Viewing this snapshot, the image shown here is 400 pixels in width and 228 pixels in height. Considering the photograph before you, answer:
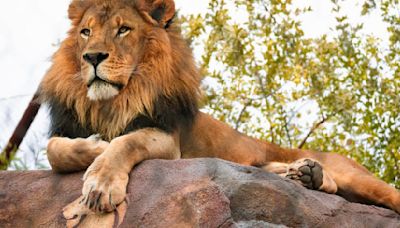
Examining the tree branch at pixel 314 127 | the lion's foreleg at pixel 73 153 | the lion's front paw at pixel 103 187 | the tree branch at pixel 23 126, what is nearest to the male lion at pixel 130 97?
the lion's foreleg at pixel 73 153

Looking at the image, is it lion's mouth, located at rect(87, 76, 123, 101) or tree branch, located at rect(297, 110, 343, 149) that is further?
tree branch, located at rect(297, 110, 343, 149)

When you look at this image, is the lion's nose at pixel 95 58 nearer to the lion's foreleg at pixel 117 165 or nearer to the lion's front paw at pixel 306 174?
the lion's foreleg at pixel 117 165

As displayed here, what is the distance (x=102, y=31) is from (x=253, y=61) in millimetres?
3910

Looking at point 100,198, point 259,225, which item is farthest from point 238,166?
point 100,198

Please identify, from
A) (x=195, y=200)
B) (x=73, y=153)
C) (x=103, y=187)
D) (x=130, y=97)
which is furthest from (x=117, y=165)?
(x=130, y=97)

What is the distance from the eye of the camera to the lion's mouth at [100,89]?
5.00 m

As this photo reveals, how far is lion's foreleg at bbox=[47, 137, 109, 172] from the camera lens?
15.5ft

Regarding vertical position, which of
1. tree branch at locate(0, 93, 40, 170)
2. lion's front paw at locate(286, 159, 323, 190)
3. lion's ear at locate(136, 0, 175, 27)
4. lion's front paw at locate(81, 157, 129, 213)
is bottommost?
tree branch at locate(0, 93, 40, 170)

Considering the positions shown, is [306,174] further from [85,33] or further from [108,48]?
[85,33]

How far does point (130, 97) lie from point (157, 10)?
661 mm

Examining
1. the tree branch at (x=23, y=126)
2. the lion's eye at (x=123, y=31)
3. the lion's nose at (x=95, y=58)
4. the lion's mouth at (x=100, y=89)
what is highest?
the lion's eye at (x=123, y=31)

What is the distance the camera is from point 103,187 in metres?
4.32

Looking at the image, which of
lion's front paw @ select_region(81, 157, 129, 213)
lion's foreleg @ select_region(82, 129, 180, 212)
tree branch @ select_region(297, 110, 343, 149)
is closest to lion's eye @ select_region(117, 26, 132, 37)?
lion's foreleg @ select_region(82, 129, 180, 212)

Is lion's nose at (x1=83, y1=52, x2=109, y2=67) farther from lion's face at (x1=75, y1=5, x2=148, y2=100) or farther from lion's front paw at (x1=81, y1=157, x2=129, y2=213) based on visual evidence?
lion's front paw at (x1=81, y1=157, x2=129, y2=213)
